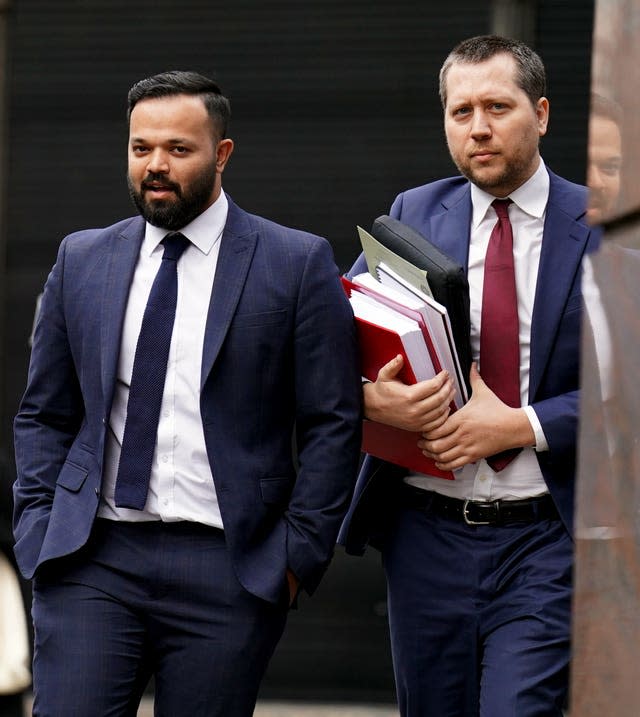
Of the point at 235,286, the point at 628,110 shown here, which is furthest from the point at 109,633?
the point at 628,110

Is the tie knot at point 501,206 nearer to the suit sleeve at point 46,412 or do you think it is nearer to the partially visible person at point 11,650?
the suit sleeve at point 46,412

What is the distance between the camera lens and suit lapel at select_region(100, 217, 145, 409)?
3893 mm

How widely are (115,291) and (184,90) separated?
1.78ft

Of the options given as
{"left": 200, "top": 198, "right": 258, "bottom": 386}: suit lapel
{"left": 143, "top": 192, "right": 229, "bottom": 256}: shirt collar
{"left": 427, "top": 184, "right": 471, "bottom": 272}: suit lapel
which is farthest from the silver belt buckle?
{"left": 143, "top": 192, "right": 229, "bottom": 256}: shirt collar

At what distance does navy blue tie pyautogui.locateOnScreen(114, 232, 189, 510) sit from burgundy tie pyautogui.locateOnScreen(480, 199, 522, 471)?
80 cm

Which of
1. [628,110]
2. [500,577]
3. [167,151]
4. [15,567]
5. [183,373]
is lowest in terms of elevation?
[15,567]

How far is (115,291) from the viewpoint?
398 cm

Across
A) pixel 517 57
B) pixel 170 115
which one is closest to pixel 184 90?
pixel 170 115

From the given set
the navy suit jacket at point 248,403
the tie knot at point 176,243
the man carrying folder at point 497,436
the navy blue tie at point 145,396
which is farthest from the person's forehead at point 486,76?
the navy blue tie at point 145,396

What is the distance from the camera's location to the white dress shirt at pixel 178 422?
A: 386cm

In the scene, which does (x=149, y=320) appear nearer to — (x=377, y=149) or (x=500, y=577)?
(x=500, y=577)

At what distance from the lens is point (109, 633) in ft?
12.6

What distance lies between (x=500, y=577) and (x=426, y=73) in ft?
11.9

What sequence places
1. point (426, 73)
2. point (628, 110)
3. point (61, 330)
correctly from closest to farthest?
point (628, 110) → point (61, 330) → point (426, 73)
